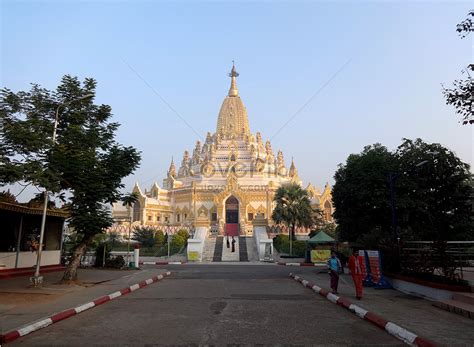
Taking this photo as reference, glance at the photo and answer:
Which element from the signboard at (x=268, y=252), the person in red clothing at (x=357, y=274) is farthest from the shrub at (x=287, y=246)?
the person in red clothing at (x=357, y=274)

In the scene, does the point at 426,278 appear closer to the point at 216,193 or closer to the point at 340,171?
the point at 340,171

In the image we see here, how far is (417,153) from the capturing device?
70.7 feet

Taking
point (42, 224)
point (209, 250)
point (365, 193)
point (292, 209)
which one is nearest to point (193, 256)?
point (209, 250)

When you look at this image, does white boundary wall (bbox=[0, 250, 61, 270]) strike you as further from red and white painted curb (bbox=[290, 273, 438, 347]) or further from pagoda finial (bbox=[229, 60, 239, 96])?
pagoda finial (bbox=[229, 60, 239, 96])

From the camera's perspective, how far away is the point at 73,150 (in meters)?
14.5

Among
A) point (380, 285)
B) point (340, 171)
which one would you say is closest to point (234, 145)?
point (340, 171)

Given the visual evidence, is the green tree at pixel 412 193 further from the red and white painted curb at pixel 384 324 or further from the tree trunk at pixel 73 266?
the tree trunk at pixel 73 266

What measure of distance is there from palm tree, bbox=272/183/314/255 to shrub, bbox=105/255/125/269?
615 inches

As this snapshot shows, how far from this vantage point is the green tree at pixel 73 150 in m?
13.1

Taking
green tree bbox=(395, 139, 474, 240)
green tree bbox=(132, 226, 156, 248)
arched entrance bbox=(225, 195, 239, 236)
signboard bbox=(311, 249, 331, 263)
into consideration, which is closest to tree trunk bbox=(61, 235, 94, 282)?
green tree bbox=(395, 139, 474, 240)

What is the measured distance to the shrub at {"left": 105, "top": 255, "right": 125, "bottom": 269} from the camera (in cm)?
2430

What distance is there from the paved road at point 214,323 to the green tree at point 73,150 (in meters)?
4.22

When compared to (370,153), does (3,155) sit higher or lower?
lower

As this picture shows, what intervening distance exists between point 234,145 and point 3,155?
49.4 meters
